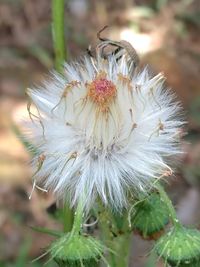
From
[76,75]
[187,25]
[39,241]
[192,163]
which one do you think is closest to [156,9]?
[187,25]

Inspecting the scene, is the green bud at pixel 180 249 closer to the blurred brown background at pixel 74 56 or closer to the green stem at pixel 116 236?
the green stem at pixel 116 236


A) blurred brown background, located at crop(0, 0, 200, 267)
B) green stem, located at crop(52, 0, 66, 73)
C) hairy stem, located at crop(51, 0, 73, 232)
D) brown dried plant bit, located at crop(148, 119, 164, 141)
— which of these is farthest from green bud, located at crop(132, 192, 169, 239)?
blurred brown background, located at crop(0, 0, 200, 267)

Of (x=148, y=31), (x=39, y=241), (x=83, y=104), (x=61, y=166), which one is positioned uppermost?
(x=148, y=31)

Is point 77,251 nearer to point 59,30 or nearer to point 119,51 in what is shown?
point 119,51

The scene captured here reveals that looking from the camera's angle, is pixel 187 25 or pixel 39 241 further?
pixel 187 25

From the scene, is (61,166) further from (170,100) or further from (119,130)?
(170,100)

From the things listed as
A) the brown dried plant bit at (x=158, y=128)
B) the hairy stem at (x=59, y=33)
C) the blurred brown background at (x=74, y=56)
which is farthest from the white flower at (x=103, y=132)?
the blurred brown background at (x=74, y=56)

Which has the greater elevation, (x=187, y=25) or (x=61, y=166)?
(x=187, y=25)

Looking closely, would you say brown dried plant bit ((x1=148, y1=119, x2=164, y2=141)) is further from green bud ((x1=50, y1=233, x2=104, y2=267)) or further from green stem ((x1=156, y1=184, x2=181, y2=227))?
green bud ((x1=50, y1=233, x2=104, y2=267))
